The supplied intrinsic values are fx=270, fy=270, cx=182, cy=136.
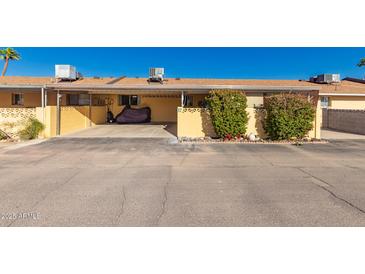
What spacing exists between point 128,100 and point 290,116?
14.6 metres

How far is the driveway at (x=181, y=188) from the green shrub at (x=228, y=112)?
10.9 feet

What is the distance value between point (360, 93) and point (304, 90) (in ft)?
33.0

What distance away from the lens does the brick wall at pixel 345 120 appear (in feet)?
54.0

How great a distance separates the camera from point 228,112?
12.4 meters

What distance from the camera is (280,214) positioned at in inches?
159

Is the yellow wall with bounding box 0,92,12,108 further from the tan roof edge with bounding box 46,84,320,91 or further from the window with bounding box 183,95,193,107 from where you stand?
the window with bounding box 183,95,193,107

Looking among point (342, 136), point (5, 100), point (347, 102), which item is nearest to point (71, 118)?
point (5, 100)

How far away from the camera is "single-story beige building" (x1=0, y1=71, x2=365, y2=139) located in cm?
1340

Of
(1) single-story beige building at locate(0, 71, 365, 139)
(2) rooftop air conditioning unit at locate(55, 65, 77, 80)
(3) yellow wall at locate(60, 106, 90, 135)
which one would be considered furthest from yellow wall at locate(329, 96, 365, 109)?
(2) rooftop air conditioning unit at locate(55, 65, 77, 80)

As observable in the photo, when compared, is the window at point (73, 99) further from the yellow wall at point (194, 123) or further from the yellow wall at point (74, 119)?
the yellow wall at point (194, 123)

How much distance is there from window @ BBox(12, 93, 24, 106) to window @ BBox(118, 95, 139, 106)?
7.26 meters

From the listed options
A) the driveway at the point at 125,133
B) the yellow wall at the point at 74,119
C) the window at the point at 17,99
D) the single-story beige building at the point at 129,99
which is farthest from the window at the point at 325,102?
the window at the point at 17,99

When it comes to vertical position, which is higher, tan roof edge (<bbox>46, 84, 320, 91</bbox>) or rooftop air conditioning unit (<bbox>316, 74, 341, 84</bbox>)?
rooftop air conditioning unit (<bbox>316, 74, 341, 84</bbox>)

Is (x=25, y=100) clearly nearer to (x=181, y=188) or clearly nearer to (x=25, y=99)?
(x=25, y=99)
